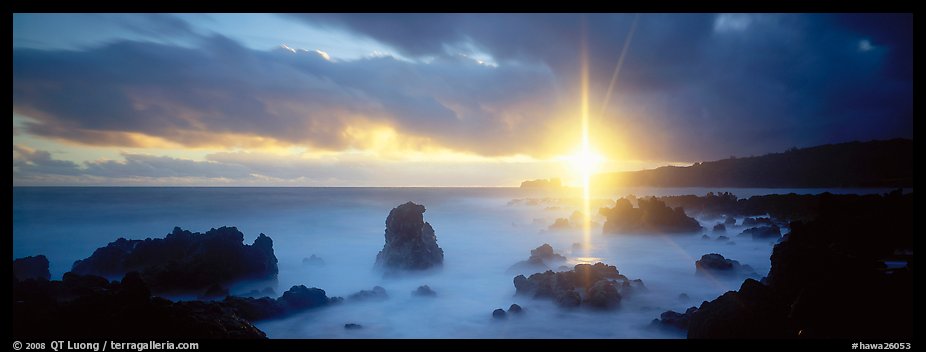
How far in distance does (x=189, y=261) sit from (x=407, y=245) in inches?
243

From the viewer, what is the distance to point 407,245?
1210 centimetres

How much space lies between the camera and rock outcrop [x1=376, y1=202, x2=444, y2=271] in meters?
11.9

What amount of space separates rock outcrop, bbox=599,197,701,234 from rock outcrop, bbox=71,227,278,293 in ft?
60.4

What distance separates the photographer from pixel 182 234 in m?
11.5

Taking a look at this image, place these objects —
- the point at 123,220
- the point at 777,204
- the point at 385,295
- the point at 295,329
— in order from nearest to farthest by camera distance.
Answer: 1. the point at 295,329
2. the point at 385,295
3. the point at 777,204
4. the point at 123,220

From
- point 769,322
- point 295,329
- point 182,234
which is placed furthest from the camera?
point 182,234

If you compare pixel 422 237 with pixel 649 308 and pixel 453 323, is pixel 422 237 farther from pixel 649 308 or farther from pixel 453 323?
pixel 649 308

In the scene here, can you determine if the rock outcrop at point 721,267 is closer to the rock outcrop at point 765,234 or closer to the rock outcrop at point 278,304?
the rock outcrop at point 765,234

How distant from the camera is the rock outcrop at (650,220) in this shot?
771 inches

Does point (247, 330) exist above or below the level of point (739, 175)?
below

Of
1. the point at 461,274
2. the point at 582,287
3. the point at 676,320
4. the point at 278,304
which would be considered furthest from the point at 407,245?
the point at 676,320

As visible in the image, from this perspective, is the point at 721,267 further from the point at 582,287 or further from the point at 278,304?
the point at 278,304
